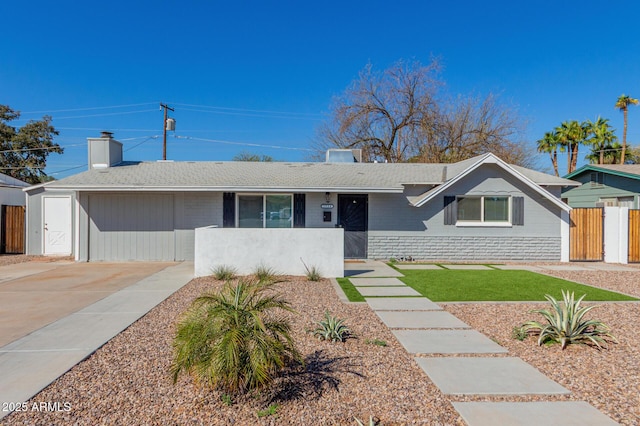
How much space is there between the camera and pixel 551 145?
33188 millimetres

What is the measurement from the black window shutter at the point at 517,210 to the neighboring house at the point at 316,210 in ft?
0.12

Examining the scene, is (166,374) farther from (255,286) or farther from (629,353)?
(629,353)

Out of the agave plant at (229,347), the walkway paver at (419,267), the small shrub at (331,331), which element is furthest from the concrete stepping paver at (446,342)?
the walkway paver at (419,267)

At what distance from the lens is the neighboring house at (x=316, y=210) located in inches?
501

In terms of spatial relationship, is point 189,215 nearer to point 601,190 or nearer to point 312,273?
point 312,273

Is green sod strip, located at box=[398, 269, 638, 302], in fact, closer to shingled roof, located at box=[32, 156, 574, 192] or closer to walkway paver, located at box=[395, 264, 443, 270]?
walkway paver, located at box=[395, 264, 443, 270]

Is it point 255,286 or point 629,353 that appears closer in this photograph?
point 255,286

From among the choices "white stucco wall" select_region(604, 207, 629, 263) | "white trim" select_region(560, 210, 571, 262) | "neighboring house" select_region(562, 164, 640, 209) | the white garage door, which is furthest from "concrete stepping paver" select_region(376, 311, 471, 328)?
"neighboring house" select_region(562, 164, 640, 209)

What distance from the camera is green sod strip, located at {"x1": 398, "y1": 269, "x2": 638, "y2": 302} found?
7.73m

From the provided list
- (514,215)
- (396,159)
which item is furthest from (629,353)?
(396,159)

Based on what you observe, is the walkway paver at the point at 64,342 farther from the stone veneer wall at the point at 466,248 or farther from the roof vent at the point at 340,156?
the roof vent at the point at 340,156

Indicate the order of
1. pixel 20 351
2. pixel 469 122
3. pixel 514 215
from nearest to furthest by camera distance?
pixel 20 351
pixel 514 215
pixel 469 122

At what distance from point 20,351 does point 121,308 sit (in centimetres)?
211

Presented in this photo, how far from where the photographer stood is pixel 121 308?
21.9 feet
